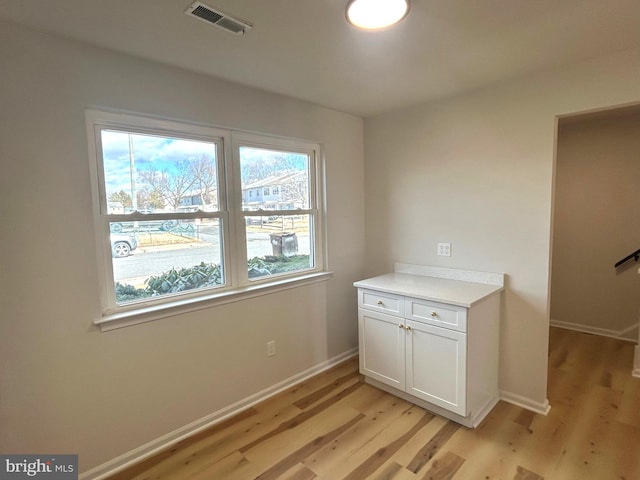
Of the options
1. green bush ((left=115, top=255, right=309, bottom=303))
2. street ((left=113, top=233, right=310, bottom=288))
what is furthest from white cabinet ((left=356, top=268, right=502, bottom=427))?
street ((left=113, top=233, right=310, bottom=288))

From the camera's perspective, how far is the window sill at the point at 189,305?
1.93m

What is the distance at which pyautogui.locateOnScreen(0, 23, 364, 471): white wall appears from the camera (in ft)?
5.34

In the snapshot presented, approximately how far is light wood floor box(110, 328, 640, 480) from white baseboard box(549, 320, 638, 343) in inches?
41.4

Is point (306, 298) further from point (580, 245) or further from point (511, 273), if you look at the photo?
point (580, 245)

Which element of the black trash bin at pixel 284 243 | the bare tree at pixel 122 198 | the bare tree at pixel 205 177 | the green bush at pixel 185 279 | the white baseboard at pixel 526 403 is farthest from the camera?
the black trash bin at pixel 284 243

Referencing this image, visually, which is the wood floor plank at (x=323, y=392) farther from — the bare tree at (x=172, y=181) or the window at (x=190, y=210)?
the bare tree at (x=172, y=181)

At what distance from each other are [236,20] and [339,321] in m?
2.58

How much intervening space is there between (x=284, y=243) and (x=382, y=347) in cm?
119

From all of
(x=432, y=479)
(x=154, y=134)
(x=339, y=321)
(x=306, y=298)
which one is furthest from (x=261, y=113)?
(x=432, y=479)

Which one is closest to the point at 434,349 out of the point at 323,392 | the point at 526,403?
the point at 526,403

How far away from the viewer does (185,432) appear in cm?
224

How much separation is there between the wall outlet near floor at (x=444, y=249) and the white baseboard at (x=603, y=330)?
90.4 inches

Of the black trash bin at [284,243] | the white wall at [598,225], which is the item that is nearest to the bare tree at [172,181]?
the black trash bin at [284,243]

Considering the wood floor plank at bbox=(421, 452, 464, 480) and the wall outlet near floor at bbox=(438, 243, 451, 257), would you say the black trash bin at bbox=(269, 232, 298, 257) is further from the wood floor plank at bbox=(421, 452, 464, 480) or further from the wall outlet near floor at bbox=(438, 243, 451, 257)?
the wood floor plank at bbox=(421, 452, 464, 480)
